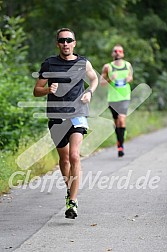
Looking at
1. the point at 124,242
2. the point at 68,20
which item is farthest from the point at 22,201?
the point at 68,20

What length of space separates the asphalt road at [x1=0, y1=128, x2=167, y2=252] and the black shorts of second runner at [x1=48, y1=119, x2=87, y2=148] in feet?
2.62

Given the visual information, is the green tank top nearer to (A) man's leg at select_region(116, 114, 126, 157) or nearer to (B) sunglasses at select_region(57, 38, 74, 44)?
(A) man's leg at select_region(116, 114, 126, 157)

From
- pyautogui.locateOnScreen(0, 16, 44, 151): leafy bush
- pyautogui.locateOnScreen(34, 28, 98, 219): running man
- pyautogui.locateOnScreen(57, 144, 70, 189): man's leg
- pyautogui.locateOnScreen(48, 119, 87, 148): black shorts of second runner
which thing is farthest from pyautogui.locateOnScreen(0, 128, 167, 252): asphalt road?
pyautogui.locateOnScreen(0, 16, 44, 151): leafy bush

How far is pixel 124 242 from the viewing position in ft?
25.1

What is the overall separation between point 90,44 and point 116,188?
1639 centimetres

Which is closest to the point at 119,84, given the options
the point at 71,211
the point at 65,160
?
the point at 65,160

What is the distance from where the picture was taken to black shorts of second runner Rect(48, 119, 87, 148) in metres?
9.15

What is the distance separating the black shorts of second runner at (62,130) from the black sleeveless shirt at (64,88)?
0.07 metres

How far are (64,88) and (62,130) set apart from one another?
454 millimetres

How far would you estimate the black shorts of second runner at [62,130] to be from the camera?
30.0 ft

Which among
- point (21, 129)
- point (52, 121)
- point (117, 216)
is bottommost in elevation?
point (21, 129)

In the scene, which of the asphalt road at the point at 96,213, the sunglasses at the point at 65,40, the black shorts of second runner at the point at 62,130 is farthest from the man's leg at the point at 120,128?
the sunglasses at the point at 65,40

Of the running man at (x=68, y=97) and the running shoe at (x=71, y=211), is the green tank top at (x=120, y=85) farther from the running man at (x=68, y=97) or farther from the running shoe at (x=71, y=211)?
the running shoe at (x=71, y=211)

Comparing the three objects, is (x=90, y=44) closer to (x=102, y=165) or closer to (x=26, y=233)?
(x=102, y=165)
